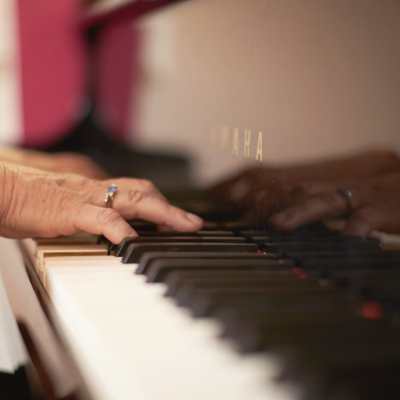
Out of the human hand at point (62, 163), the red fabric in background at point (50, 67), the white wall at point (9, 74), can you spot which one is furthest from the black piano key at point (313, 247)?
the white wall at point (9, 74)

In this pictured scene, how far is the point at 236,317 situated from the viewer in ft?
1.55

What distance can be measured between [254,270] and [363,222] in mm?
155

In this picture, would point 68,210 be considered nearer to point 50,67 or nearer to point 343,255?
point 343,255

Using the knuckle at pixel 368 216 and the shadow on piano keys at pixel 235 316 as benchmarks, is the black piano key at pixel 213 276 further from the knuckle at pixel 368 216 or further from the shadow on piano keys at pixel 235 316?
the knuckle at pixel 368 216

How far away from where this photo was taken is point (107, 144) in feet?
5.99

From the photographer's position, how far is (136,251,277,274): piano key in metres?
0.70

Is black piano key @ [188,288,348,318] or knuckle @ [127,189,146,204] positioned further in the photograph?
knuckle @ [127,189,146,204]

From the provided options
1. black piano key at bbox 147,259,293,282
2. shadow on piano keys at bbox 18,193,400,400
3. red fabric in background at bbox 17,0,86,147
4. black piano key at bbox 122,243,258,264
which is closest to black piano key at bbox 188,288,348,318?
shadow on piano keys at bbox 18,193,400,400

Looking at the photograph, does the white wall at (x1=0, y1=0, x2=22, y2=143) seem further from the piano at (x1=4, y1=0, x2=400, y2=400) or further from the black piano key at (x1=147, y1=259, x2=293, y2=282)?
the black piano key at (x1=147, y1=259, x2=293, y2=282)

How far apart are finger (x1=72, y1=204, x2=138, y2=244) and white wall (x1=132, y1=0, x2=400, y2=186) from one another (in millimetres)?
217

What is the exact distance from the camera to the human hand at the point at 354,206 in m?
0.53

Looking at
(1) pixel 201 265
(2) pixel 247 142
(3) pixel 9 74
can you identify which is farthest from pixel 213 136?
(3) pixel 9 74

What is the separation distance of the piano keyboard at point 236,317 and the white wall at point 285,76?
0.14 meters

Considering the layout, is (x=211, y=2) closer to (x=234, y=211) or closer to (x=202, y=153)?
(x=202, y=153)
